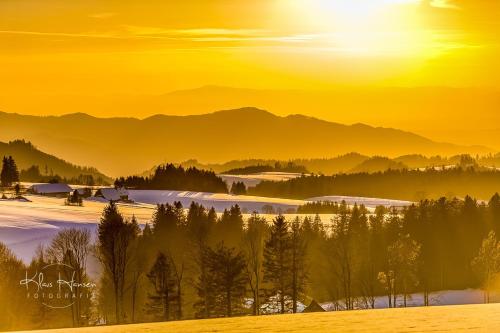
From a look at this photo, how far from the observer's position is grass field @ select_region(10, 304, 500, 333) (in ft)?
120

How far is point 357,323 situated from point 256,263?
44477mm

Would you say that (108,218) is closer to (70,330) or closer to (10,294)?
Result: (10,294)

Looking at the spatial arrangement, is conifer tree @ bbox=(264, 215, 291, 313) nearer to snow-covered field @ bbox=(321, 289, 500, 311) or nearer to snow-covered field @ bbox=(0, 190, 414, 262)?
snow-covered field @ bbox=(321, 289, 500, 311)

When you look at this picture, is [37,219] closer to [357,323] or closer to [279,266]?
[279,266]

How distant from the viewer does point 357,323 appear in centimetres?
3825

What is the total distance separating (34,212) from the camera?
14550 centimetres

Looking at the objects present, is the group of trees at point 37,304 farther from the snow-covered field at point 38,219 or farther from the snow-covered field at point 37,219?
the snow-covered field at point 37,219

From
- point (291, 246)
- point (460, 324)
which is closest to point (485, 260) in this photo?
point (291, 246)

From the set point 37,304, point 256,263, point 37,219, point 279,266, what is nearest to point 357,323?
point 37,304

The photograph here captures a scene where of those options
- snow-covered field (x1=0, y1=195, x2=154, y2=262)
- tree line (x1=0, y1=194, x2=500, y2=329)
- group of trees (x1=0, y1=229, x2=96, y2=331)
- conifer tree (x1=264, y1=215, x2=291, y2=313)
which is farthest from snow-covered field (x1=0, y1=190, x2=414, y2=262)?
conifer tree (x1=264, y1=215, x2=291, y2=313)

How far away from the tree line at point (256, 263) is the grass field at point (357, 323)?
28804 mm

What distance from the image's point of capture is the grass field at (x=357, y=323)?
3647cm

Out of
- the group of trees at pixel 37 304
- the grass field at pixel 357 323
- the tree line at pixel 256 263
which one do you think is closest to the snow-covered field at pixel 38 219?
the tree line at pixel 256 263

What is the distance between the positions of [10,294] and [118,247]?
30.7 feet
